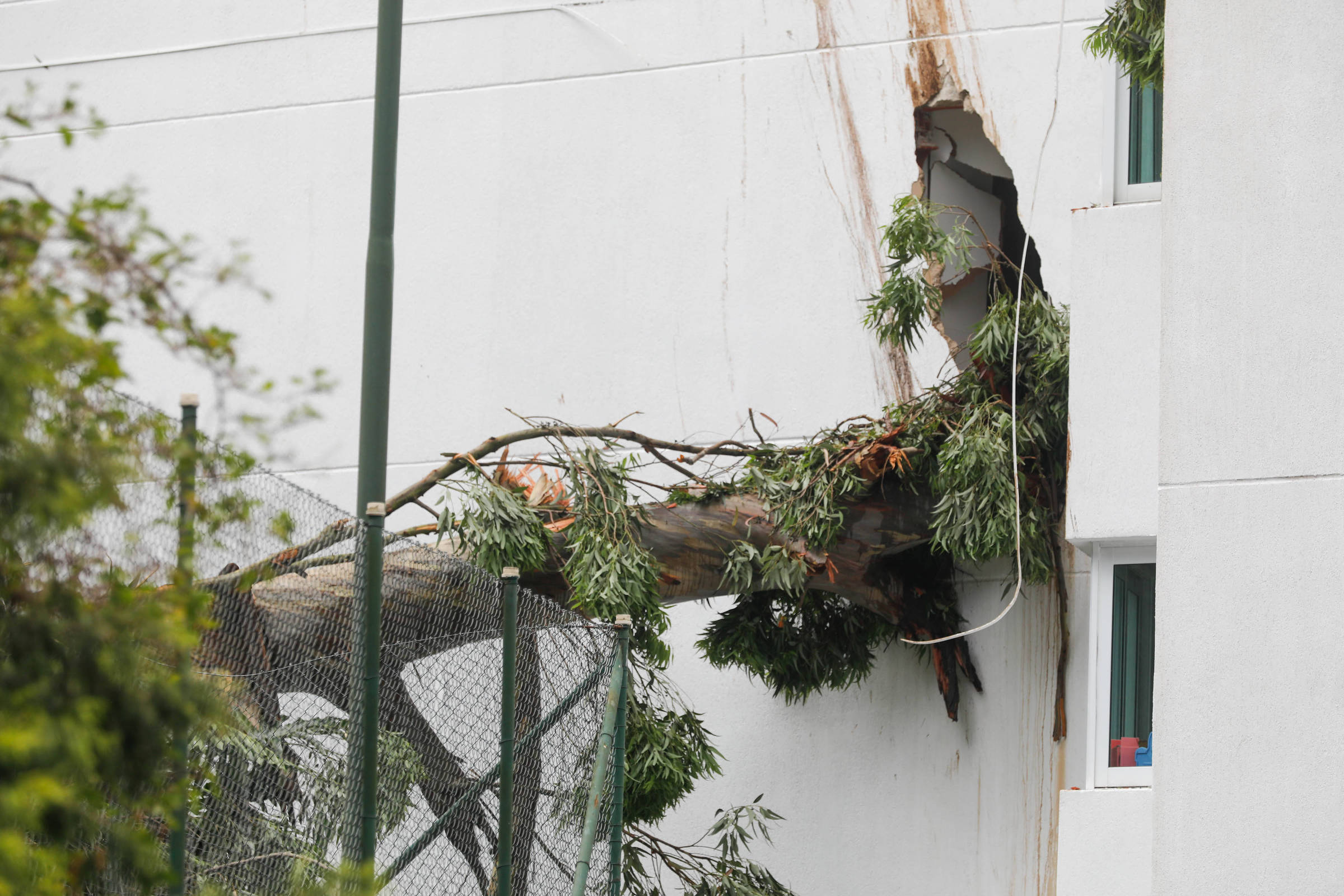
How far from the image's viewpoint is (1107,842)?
23.2 ft

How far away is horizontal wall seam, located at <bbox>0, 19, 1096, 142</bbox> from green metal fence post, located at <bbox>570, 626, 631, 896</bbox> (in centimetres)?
554

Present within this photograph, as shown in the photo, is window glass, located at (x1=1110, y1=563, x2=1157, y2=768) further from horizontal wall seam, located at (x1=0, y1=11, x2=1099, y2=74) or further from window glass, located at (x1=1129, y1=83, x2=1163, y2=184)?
horizontal wall seam, located at (x1=0, y1=11, x2=1099, y2=74)

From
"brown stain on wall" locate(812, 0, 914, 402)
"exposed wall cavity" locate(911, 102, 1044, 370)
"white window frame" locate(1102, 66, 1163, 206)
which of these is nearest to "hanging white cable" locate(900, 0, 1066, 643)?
"exposed wall cavity" locate(911, 102, 1044, 370)

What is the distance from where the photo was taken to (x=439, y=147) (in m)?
11.3

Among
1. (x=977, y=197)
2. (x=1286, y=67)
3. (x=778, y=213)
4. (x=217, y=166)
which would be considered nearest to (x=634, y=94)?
(x=778, y=213)

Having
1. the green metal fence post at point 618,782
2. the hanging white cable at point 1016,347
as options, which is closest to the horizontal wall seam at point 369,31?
the hanging white cable at point 1016,347

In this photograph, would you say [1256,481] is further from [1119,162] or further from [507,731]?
[507,731]

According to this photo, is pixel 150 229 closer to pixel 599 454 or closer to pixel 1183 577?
pixel 1183 577

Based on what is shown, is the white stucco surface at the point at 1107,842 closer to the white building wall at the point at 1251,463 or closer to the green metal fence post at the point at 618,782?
the white building wall at the point at 1251,463

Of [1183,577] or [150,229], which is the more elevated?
[150,229]

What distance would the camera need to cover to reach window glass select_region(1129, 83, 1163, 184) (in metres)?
7.54

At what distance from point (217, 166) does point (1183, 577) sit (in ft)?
26.4

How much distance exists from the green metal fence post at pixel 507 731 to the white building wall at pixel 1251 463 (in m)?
2.39

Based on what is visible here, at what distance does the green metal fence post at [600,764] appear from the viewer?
227 inches
